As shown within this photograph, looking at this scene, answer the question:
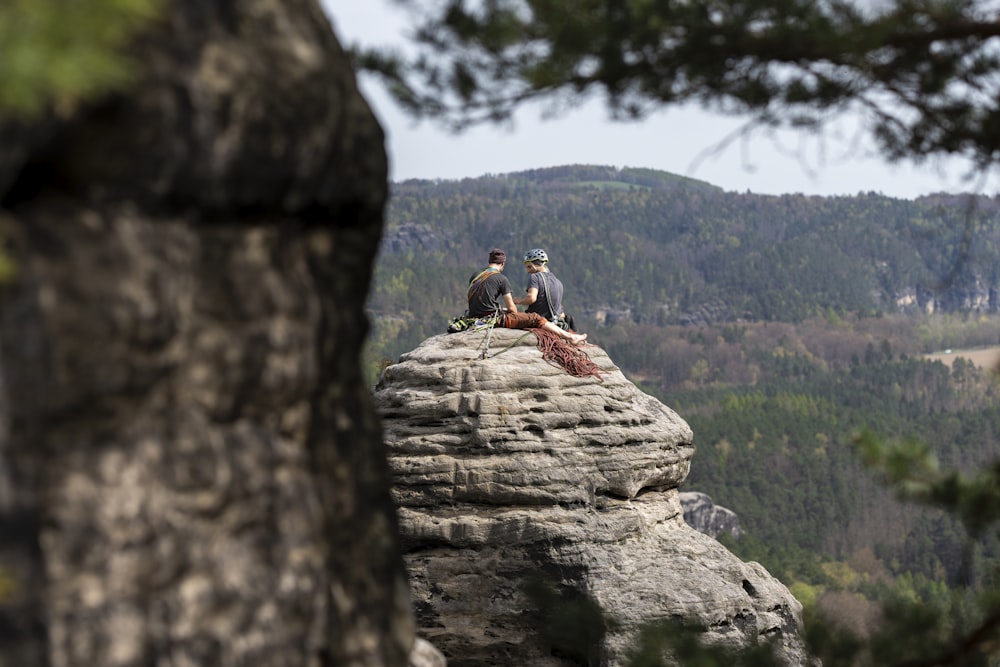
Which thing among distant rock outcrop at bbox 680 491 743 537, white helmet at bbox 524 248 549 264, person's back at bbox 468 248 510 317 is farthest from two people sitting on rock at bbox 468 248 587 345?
distant rock outcrop at bbox 680 491 743 537

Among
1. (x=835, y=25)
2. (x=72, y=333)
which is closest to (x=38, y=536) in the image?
(x=72, y=333)

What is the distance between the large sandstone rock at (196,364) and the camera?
3.84 meters

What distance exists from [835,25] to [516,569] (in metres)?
7.46

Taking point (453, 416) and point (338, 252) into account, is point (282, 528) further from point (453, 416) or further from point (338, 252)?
point (453, 416)

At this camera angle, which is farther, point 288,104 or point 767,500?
point 767,500

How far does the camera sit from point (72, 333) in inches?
152

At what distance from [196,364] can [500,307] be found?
9.31m

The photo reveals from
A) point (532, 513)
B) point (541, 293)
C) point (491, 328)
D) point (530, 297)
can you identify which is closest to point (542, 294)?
point (541, 293)

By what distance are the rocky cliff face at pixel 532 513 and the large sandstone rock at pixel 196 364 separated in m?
6.70

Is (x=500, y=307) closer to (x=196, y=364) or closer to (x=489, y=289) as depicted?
(x=489, y=289)

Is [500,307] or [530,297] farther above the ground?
[530,297]

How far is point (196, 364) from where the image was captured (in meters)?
4.44


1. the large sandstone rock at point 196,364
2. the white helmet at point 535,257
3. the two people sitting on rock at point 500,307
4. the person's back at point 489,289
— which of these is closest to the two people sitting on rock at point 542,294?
the white helmet at point 535,257

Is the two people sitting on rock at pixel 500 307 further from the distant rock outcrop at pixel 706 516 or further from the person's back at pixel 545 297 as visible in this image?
the distant rock outcrop at pixel 706 516
